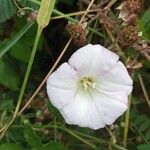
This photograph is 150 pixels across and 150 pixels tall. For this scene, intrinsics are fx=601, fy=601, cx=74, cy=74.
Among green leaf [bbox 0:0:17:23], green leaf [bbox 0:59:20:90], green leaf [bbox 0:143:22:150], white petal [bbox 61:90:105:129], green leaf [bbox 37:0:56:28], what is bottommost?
green leaf [bbox 0:143:22:150]

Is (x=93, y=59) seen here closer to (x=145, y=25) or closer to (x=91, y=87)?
(x=91, y=87)

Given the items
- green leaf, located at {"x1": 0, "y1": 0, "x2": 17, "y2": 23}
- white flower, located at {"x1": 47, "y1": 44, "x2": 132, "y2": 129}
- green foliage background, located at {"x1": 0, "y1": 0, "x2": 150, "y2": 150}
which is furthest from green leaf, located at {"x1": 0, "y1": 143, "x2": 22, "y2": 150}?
green leaf, located at {"x1": 0, "y1": 0, "x2": 17, "y2": 23}

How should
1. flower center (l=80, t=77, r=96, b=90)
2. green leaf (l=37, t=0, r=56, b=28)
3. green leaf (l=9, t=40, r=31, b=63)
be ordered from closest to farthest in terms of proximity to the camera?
green leaf (l=37, t=0, r=56, b=28) < flower center (l=80, t=77, r=96, b=90) < green leaf (l=9, t=40, r=31, b=63)

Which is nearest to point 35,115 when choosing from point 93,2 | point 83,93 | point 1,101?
point 1,101

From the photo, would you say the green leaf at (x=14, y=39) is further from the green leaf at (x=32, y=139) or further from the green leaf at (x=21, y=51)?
the green leaf at (x=32, y=139)

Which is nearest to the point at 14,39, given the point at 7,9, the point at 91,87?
the point at 7,9

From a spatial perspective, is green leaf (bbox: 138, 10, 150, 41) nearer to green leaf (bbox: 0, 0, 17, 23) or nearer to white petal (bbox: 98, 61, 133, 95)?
white petal (bbox: 98, 61, 133, 95)

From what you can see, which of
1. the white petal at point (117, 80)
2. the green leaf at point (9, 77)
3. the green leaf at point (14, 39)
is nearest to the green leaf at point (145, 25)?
the white petal at point (117, 80)
